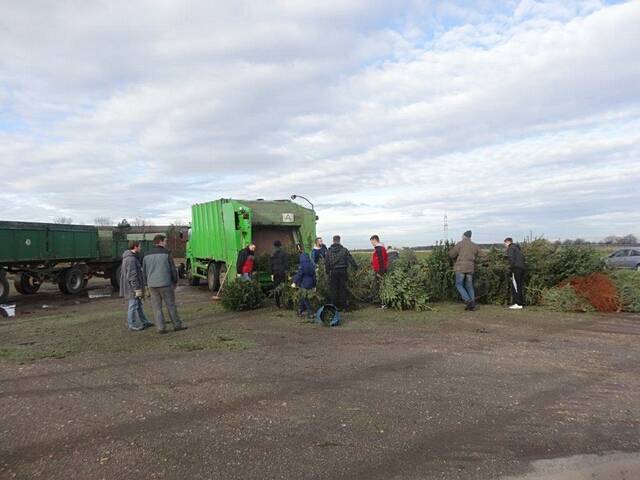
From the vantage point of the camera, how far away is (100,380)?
6121 millimetres

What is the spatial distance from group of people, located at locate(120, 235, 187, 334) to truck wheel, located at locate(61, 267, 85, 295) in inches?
351

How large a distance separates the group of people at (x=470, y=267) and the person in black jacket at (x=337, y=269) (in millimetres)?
2607

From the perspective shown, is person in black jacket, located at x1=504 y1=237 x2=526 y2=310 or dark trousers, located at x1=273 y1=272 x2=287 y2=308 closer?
person in black jacket, located at x1=504 y1=237 x2=526 y2=310

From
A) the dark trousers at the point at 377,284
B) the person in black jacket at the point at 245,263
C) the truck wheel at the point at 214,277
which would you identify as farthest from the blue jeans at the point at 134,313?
the truck wheel at the point at 214,277

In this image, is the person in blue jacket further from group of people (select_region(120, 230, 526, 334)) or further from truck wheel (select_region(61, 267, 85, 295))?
truck wheel (select_region(61, 267, 85, 295))

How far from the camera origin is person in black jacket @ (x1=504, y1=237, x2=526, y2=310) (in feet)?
38.6

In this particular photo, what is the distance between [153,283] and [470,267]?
6943 millimetres

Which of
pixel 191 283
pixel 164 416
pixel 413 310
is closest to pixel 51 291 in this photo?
pixel 191 283

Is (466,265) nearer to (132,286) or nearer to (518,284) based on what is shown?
(518,284)

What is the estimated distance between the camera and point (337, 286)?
11.2 metres

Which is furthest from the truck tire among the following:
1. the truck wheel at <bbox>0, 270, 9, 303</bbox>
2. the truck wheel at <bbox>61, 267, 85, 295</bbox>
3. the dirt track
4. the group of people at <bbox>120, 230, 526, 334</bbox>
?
the dirt track

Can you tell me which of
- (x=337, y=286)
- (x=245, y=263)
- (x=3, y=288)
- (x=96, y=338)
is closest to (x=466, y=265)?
(x=337, y=286)

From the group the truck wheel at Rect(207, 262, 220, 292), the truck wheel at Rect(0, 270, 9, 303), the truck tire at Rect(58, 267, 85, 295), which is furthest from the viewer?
the truck tire at Rect(58, 267, 85, 295)

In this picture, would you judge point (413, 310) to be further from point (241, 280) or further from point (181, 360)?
point (181, 360)
